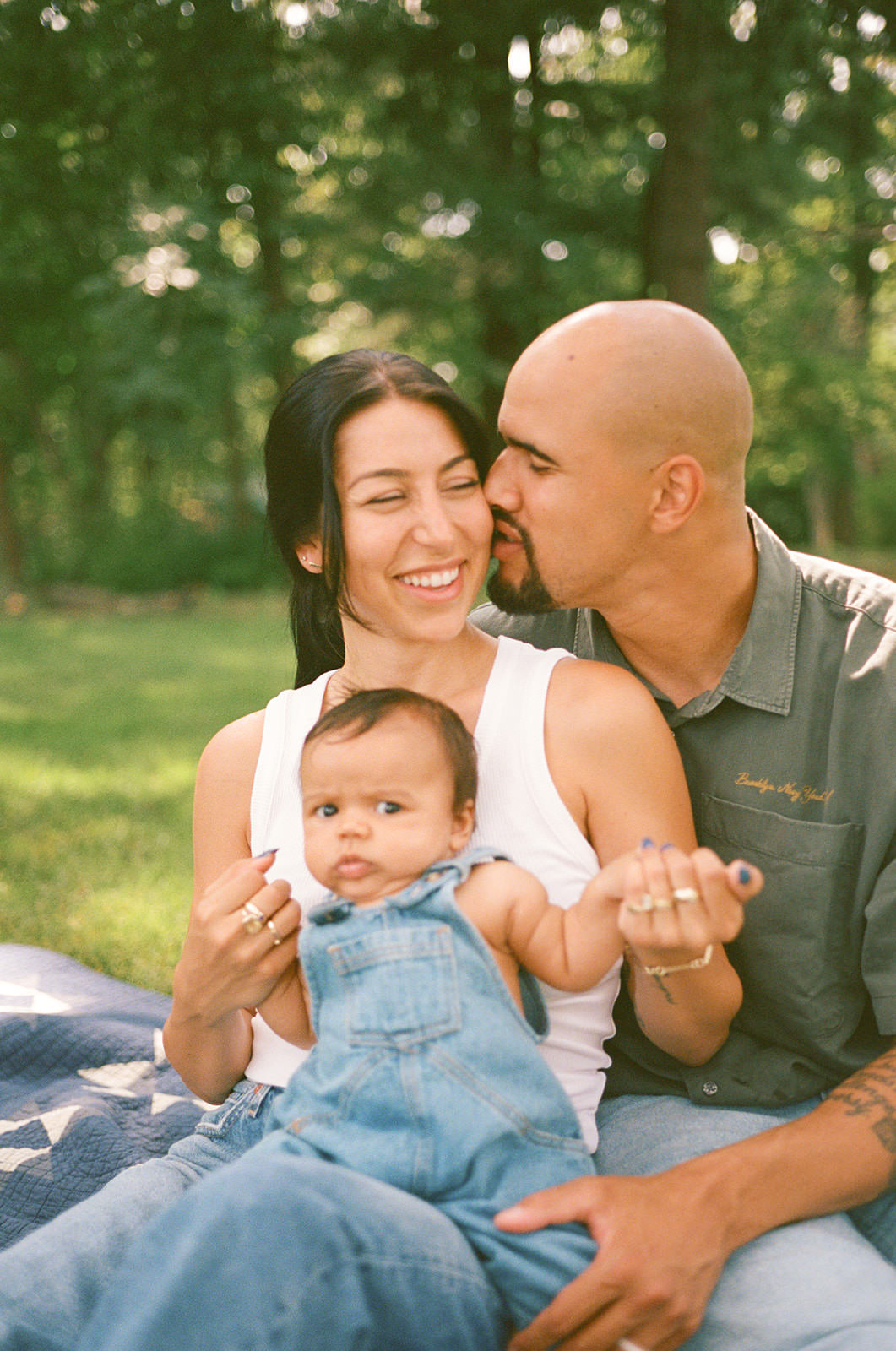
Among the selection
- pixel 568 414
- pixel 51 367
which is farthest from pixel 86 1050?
pixel 51 367

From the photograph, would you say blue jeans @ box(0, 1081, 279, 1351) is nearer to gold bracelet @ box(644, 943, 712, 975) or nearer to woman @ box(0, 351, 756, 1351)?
woman @ box(0, 351, 756, 1351)

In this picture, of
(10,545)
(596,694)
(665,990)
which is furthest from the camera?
(10,545)

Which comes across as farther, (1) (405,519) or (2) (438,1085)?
(1) (405,519)

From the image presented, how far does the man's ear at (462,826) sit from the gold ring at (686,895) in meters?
0.48

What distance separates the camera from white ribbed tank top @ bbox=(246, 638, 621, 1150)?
212 centimetres

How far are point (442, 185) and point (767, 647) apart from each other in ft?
30.7

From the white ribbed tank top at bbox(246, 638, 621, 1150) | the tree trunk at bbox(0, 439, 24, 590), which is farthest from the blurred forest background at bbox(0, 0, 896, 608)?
the white ribbed tank top at bbox(246, 638, 621, 1150)

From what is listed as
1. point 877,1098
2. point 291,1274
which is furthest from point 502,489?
point 291,1274

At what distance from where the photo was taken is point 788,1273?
1896 mm

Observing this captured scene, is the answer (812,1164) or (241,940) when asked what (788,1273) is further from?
(241,940)

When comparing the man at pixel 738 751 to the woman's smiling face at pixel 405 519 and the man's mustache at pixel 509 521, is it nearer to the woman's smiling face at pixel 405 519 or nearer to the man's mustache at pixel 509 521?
the man's mustache at pixel 509 521

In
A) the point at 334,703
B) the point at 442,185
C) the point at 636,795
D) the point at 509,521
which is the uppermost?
the point at 442,185

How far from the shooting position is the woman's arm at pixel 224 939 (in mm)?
2117

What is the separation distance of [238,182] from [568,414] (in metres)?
7.01
